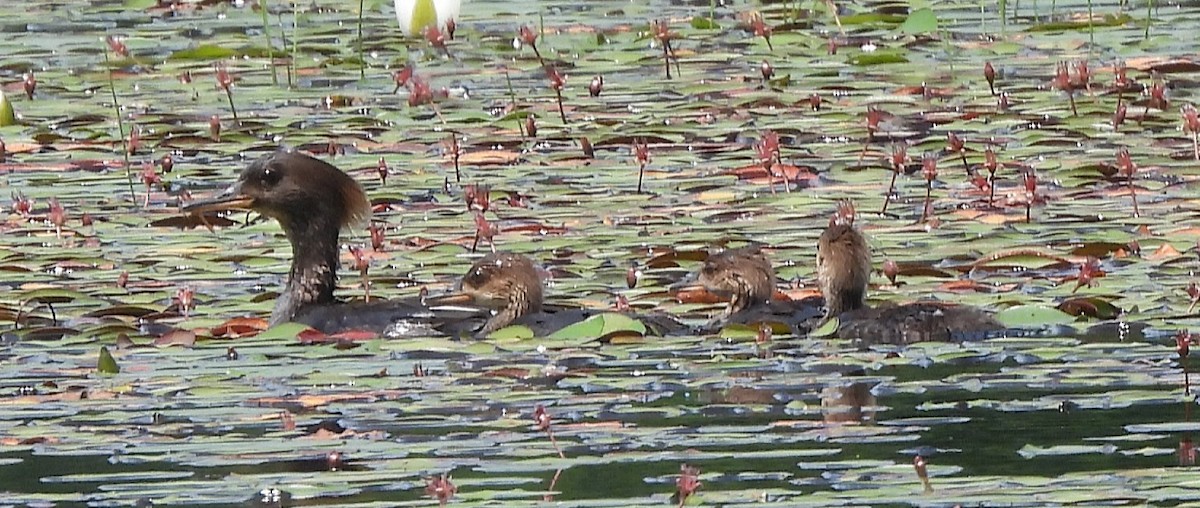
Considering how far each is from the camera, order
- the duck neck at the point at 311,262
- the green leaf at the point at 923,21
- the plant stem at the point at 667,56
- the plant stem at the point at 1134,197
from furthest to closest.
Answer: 1. the green leaf at the point at 923,21
2. the plant stem at the point at 667,56
3. the plant stem at the point at 1134,197
4. the duck neck at the point at 311,262

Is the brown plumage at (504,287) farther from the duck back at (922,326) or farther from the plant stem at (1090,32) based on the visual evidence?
the plant stem at (1090,32)

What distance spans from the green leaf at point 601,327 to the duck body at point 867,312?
23.1 inches

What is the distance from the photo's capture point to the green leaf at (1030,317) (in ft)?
27.1

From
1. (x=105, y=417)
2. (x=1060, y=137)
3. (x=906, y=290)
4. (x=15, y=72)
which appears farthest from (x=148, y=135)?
(x=105, y=417)

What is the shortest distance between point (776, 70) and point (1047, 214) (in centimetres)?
428

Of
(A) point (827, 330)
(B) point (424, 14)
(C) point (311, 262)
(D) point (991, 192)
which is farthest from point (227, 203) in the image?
(B) point (424, 14)

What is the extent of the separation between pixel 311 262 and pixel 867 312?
204cm

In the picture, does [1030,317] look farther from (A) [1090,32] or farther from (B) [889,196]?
(A) [1090,32]

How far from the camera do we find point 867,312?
27.9 feet

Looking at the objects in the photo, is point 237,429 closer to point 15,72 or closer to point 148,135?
point 148,135

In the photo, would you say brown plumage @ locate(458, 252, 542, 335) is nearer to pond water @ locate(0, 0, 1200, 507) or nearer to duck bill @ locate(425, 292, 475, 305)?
duck bill @ locate(425, 292, 475, 305)

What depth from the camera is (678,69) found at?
14422 millimetres

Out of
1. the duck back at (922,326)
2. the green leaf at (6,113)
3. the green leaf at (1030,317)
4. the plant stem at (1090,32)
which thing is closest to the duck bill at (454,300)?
the duck back at (922,326)

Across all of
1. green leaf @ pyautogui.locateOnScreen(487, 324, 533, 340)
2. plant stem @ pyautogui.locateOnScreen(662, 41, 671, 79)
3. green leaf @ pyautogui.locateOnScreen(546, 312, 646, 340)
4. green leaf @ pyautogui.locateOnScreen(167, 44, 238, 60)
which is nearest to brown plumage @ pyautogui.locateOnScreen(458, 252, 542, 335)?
green leaf @ pyautogui.locateOnScreen(487, 324, 533, 340)
